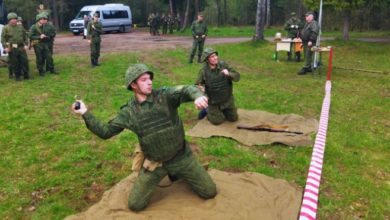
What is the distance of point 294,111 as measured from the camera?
994 centimetres

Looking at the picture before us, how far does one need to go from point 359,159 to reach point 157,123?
12.6ft

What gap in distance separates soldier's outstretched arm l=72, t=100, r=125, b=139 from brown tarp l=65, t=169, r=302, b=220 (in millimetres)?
977

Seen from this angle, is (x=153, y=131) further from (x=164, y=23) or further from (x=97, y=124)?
(x=164, y=23)

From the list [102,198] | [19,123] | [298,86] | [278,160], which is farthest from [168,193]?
[298,86]

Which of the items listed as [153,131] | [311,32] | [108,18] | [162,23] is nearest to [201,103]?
[153,131]

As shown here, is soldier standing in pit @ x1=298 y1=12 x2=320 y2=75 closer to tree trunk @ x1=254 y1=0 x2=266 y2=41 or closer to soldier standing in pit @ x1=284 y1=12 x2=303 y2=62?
soldier standing in pit @ x1=284 y1=12 x2=303 y2=62

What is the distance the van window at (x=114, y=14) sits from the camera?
110ft

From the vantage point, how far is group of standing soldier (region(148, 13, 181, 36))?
3275cm

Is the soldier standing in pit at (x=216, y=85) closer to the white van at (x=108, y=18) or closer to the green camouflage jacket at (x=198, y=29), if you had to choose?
the green camouflage jacket at (x=198, y=29)

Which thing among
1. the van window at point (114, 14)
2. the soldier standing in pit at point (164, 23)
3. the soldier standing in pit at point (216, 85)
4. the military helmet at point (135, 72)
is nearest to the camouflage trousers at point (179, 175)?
the military helmet at point (135, 72)

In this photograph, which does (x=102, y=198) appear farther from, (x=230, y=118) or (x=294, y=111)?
(x=294, y=111)

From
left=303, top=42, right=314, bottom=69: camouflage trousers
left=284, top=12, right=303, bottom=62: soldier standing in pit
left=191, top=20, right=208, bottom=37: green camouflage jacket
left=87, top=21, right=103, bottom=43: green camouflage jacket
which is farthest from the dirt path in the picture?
left=303, top=42, right=314, bottom=69: camouflage trousers

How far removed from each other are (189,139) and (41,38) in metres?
8.20

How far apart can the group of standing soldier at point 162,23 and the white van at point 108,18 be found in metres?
2.98
